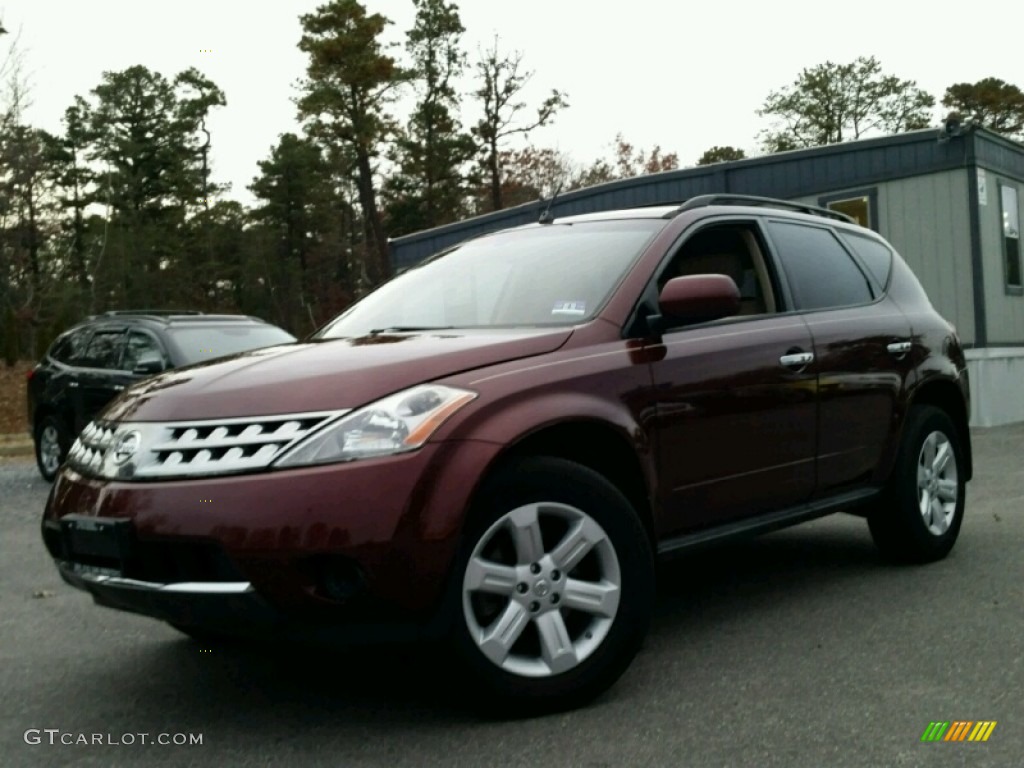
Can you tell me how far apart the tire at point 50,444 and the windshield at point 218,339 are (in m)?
1.81

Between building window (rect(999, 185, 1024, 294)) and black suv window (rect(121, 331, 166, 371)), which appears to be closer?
→ black suv window (rect(121, 331, 166, 371))

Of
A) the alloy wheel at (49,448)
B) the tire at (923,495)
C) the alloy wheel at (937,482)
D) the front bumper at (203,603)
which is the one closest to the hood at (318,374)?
the front bumper at (203,603)

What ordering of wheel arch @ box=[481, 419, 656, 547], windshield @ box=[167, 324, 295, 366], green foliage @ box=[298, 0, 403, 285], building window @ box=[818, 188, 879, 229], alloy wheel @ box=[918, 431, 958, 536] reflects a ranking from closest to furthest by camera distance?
wheel arch @ box=[481, 419, 656, 547] < alloy wheel @ box=[918, 431, 958, 536] < windshield @ box=[167, 324, 295, 366] < building window @ box=[818, 188, 879, 229] < green foliage @ box=[298, 0, 403, 285]

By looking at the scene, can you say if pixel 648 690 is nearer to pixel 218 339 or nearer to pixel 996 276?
pixel 218 339

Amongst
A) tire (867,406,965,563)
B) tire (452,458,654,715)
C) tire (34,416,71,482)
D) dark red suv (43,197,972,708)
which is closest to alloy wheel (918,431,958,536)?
tire (867,406,965,563)

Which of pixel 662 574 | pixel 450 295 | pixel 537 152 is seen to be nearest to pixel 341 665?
pixel 450 295

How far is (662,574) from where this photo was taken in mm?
6332

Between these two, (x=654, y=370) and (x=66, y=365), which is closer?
(x=654, y=370)

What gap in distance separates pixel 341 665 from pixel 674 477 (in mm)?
1406

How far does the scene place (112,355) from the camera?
1199 centimetres

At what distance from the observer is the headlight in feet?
11.6

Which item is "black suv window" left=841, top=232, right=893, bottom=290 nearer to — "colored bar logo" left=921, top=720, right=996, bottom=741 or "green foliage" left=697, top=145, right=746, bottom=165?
"colored bar logo" left=921, top=720, right=996, bottom=741

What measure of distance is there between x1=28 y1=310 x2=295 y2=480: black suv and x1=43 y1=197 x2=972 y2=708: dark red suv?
21.3ft

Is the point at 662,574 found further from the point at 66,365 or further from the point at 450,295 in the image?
the point at 66,365
